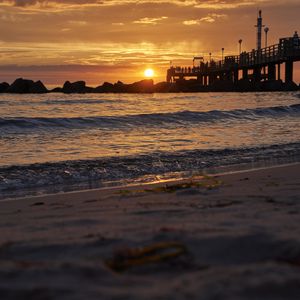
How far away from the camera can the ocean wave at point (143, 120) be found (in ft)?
46.7

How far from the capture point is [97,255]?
2.58m

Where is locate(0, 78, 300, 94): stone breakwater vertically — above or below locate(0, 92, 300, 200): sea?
above

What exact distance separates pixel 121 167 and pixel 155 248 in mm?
4602

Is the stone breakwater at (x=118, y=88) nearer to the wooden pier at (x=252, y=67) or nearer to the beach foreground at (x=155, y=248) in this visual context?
the wooden pier at (x=252, y=67)

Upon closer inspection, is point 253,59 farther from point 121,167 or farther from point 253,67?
point 121,167

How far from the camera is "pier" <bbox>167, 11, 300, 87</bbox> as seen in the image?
41.2 meters

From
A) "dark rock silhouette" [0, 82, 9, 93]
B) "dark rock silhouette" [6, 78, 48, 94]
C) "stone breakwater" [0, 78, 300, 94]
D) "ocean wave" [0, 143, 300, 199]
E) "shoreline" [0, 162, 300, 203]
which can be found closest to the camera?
"shoreline" [0, 162, 300, 203]

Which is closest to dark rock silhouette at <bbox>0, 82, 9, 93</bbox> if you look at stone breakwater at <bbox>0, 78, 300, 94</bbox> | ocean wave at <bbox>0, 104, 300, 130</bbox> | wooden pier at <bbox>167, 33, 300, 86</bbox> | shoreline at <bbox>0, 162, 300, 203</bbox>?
stone breakwater at <bbox>0, 78, 300, 94</bbox>

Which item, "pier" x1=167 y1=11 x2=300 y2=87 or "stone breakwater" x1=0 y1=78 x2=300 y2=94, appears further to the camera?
"stone breakwater" x1=0 y1=78 x2=300 y2=94

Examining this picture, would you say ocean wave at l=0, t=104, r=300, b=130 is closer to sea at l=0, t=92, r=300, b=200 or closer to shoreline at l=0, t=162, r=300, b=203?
sea at l=0, t=92, r=300, b=200

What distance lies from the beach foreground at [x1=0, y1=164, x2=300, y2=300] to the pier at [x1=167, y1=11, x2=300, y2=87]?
38630 millimetres

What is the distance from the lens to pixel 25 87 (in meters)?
55.8

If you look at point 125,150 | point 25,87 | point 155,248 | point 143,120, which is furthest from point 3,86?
point 155,248

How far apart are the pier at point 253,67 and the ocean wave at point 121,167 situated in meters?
33.7
